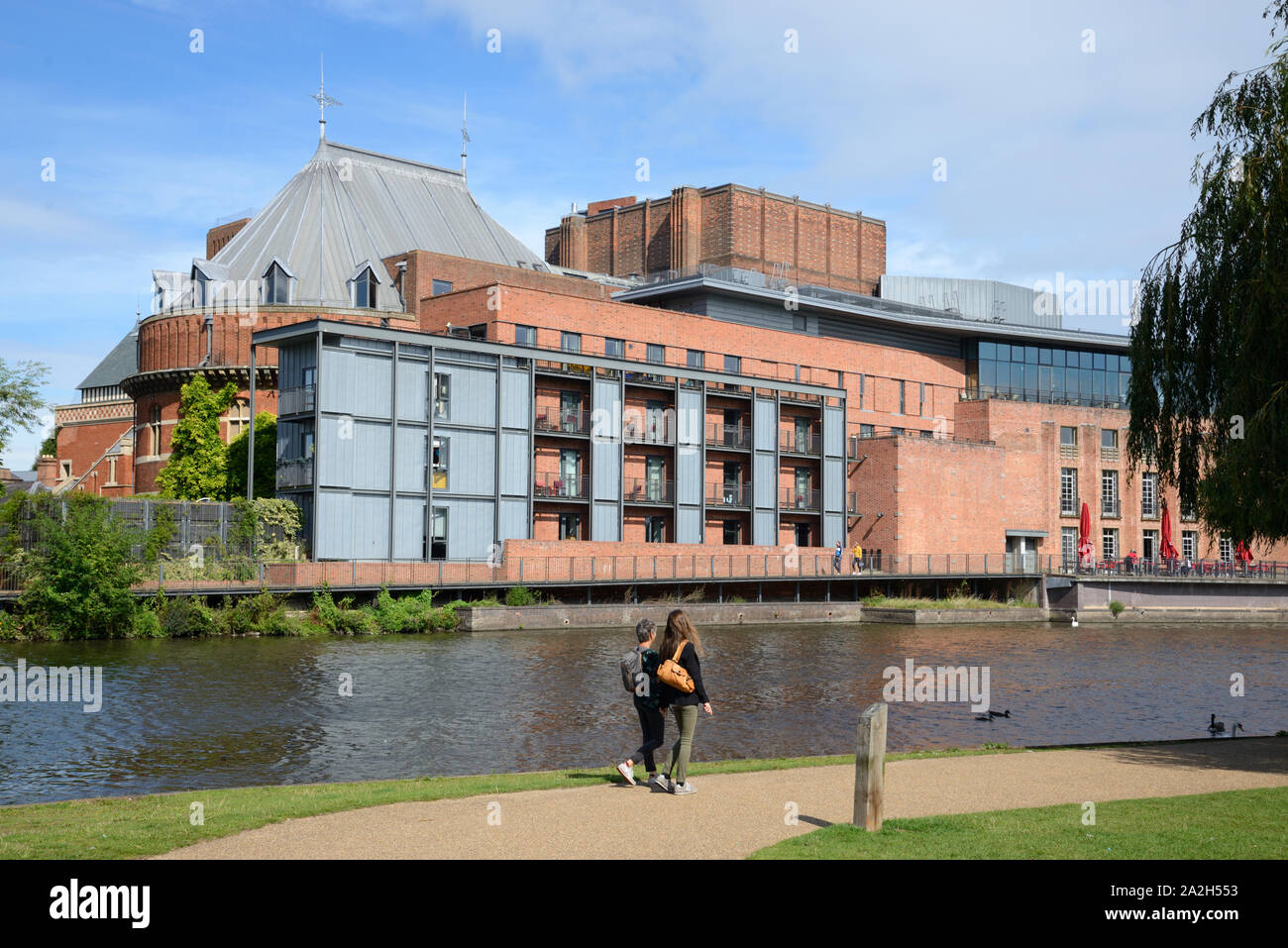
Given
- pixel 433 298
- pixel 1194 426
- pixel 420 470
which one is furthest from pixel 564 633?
pixel 1194 426

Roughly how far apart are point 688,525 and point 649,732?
139 feet

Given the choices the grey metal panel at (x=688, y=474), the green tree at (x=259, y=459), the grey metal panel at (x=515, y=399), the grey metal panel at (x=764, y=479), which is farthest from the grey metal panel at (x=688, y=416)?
the green tree at (x=259, y=459)

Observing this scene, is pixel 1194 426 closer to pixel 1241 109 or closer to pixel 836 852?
pixel 1241 109

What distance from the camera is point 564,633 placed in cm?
4109

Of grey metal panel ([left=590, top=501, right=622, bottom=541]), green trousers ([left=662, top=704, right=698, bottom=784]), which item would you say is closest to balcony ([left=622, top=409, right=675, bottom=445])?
grey metal panel ([left=590, top=501, right=622, bottom=541])

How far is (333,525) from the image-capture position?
144 feet

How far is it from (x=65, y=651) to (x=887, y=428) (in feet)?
164

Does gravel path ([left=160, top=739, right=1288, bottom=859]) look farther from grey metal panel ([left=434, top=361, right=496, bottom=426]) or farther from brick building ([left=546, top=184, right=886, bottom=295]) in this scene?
brick building ([left=546, top=184, right=886, bottom=295])

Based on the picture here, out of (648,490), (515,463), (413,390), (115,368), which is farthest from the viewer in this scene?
(115,368)

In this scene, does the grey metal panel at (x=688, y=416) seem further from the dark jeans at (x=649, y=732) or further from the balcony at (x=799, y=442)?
the dark jeans at (x=649, y=732)

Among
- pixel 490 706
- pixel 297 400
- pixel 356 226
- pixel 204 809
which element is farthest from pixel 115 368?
pixel 204 809

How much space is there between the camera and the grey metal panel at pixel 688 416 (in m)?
55.0

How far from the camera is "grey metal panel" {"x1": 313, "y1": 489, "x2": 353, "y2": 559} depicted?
4334 cm

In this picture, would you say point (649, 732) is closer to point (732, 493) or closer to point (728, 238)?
point (732, 493)
